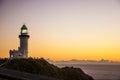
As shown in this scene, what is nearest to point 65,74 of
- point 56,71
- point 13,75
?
point 56,71

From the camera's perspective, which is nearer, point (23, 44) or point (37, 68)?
point (37, 68)

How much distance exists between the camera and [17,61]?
36031mm

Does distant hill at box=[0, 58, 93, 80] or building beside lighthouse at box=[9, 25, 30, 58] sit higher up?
building beside lighthouse at box=[9, 25, 30, 58]

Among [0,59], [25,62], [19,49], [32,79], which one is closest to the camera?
[32,79]

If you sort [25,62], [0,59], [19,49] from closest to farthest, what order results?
[25,62] → [0,59] → [19,49]

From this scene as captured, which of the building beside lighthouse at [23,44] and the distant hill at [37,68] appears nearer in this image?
the distant hill at [37,68]

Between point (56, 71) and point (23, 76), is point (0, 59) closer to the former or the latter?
point (56, 71)

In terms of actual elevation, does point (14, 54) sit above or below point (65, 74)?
above

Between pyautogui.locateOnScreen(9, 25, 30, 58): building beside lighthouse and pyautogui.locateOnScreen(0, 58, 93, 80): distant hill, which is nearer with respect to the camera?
pyautogui.locateOnScreen(0, 58, 93, 80): distant hill

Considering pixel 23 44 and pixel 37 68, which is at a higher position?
pixel 23 44

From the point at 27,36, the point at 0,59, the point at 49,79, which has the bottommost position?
the point at 49,79

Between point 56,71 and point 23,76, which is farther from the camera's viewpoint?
point 56,71

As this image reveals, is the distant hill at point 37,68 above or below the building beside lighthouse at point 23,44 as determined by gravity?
below

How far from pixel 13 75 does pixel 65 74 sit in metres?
37.6
